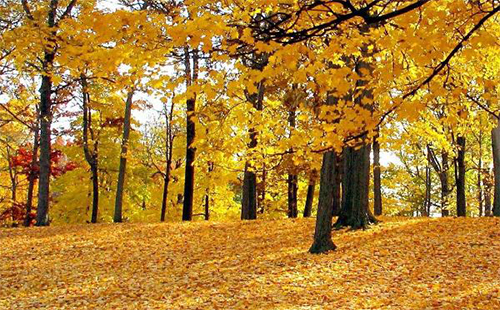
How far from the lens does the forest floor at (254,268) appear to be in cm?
623

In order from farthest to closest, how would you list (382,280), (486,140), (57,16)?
(486,140) < (57,16) < (382,280)

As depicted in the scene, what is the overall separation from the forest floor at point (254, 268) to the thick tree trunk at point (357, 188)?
57 cm

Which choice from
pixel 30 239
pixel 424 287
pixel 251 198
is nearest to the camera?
pixel 424 287

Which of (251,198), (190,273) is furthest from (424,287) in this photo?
(251,198)

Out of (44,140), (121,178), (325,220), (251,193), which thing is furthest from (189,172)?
(325,220)

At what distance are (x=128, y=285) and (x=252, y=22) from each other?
5.53 metres

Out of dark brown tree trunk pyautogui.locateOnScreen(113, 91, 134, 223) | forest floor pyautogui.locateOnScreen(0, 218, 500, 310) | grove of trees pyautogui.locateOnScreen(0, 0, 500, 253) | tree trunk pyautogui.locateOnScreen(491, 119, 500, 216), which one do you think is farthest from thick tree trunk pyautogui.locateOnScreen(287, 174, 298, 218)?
tree trunk pyautogui.locateOnScreen(491, 119, 500, 216)

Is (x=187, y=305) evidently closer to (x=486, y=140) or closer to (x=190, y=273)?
(x=190, y=273)

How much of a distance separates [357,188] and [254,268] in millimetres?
3868

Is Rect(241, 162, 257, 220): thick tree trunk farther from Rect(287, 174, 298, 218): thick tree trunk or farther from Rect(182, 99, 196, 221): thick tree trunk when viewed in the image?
Rect(287, 174, 298, 218): thick tree trunk

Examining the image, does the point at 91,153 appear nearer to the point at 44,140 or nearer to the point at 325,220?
the point at 44,140

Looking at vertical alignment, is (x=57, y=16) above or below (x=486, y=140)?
above

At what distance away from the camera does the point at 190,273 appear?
786cm

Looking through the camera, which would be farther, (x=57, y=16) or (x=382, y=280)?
(x=57, y=16)
